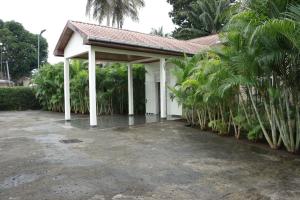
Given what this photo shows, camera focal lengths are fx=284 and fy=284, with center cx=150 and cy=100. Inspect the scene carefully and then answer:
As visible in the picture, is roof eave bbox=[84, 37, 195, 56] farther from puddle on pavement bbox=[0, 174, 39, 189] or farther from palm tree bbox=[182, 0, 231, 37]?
palm tree bbox=[182, 0, 231, 37]

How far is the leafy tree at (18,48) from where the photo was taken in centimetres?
4466

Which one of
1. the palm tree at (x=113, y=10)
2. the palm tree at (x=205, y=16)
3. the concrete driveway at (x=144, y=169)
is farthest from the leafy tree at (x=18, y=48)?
the concrete driveway at (x=144, y=169)

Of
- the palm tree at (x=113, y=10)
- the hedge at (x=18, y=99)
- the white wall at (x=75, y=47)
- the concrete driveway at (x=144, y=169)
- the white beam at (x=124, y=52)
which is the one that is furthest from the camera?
the palm tree at (x=113, y=10)

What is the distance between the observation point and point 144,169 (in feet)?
18.8

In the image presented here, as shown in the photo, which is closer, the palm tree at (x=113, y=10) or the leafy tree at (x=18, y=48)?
the palm tree at (x=113, y=10)

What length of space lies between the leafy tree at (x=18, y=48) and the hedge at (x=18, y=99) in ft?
80.1

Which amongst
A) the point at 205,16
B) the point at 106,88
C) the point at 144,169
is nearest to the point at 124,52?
the point at 106,88

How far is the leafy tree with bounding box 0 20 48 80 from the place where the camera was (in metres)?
44.7

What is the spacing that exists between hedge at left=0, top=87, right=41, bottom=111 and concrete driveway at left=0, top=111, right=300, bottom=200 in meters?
15.8

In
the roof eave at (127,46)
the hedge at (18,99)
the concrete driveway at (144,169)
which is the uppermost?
the roof eave at (127,46)

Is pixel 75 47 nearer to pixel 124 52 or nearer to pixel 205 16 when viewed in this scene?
pixel 124 52

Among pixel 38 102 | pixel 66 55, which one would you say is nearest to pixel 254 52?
pixel 66 55

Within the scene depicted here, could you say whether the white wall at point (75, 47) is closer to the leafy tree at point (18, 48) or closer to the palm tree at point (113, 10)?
the palm tree at point (113, 10)

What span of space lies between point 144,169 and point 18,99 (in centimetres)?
2128
